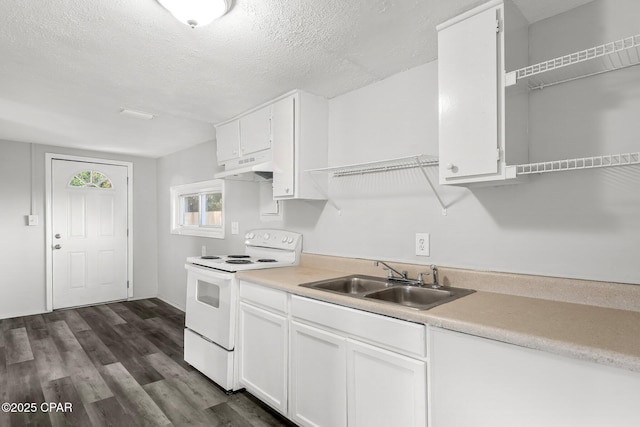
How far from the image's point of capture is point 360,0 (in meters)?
1.48

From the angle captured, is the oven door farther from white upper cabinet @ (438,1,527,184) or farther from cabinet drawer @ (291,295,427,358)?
white upper cabinet @ (438,1,527,184)

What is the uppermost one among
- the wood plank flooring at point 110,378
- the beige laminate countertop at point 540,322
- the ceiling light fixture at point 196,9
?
the ceiling light fixture at point 196,9

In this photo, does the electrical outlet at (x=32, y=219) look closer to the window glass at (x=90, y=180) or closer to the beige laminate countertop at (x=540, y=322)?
the window glass at (x=90, y=180)

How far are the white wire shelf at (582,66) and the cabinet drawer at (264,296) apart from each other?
158 centimetres

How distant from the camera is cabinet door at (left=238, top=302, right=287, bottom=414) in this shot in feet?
6.64

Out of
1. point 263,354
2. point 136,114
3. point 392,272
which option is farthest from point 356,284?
point 136,114

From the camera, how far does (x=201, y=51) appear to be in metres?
1.91

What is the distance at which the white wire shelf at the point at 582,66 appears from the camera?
4.35 feet

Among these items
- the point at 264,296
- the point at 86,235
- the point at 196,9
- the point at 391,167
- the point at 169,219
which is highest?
the point at 196,9

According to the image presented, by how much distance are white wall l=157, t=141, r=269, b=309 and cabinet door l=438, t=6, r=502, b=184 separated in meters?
2.03

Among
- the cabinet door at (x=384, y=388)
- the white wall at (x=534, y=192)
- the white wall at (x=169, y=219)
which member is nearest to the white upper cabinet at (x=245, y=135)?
the white wall at (x=169, y=219)

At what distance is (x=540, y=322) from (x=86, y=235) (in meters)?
5.24

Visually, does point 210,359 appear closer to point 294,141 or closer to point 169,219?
point 294,141

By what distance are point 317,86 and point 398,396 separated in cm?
195
